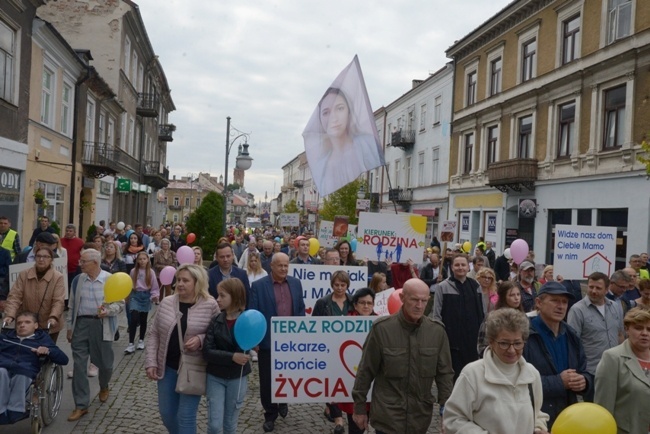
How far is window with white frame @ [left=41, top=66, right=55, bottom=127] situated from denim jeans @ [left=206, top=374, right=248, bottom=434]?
16924mm

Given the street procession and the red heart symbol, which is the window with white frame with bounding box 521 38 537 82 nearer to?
the street procession

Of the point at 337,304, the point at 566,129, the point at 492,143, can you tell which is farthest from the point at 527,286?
the point at 492,143

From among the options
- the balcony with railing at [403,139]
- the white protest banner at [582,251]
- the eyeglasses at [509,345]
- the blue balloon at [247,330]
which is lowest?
the blue balloon at [247,330]

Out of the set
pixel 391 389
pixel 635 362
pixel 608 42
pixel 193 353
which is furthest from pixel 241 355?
pixel 608 42

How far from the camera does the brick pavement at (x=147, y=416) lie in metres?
6.30

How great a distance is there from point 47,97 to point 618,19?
19.3m

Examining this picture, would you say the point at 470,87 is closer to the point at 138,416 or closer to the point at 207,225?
the point at 207,225

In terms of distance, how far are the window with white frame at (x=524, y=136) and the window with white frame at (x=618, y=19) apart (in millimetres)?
5792

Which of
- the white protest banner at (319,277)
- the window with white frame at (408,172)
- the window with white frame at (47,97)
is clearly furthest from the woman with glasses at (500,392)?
the window with white frame at (408,172)

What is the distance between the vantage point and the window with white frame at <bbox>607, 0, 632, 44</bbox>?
20.1 metres

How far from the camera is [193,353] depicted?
16.1 ft

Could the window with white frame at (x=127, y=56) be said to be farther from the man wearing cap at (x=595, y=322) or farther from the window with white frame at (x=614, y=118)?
the man wearing cap at (x=595, y=322)

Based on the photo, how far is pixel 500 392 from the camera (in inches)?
131

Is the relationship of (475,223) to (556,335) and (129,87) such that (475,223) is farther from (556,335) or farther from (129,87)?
(556,335)
